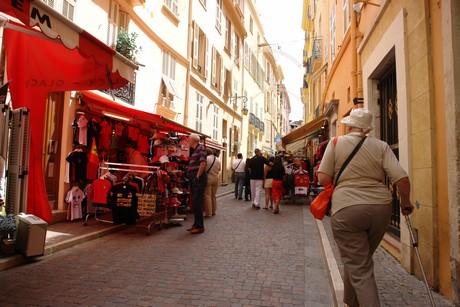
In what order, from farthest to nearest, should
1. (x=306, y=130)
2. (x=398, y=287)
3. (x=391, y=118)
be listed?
(x=306, y=130)
(x=391, y=118)
(x=398, y=287)

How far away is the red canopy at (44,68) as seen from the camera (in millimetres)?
4203

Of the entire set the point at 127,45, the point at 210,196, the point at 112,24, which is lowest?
the point at 210,196

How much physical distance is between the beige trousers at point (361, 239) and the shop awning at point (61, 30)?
3409 millimetres

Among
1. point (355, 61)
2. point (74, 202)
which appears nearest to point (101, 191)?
point (74, 202)

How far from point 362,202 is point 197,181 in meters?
4.49

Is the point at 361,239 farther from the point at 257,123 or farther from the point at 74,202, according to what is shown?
the point at 257,123

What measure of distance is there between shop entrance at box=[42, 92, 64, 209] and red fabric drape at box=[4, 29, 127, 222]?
2.05 m

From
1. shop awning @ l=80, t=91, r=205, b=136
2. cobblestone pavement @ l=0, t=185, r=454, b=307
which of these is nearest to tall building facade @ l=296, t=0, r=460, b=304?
cobblestone pavement @ l=0, t=185, r=454, b=307

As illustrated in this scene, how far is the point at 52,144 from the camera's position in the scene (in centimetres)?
761

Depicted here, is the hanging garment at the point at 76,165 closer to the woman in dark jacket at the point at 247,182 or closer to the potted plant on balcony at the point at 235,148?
the woman in dark jacket at the point at 247,182

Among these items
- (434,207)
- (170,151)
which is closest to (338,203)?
(434,207)

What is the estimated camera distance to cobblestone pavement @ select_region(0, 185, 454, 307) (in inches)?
144

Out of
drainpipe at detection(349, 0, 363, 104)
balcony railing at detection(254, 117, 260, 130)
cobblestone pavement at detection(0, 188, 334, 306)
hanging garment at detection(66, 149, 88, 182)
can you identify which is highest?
balcony railing at detection(254, 117, 260, 130)

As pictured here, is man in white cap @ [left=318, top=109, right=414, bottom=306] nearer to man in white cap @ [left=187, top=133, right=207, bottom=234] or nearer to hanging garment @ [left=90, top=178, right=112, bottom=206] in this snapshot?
man in white cap @ [left=187, top=133, right=207, bottom=234]
